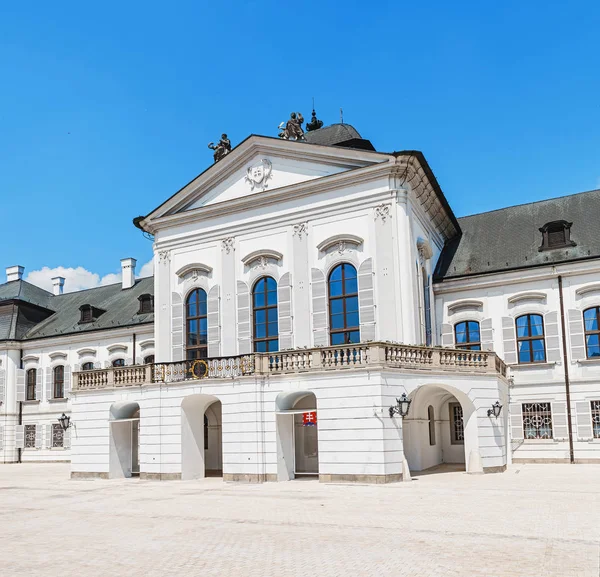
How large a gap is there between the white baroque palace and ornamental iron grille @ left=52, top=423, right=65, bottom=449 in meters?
13.5

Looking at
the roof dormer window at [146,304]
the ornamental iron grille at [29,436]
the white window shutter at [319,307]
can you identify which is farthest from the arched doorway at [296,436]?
the ornamental iron grille at [29,436]

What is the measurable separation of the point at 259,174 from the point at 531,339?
13158mm

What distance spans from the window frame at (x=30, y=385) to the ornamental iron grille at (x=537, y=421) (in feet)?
95.5

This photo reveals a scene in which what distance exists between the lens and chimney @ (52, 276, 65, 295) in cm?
5141

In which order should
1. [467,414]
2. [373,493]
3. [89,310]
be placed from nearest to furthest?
[373,493] → [467,414] → [89,310]

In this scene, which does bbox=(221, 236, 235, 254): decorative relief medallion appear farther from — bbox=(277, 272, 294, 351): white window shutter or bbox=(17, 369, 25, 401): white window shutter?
bbox=(17, 369, 25, 401): white window shutter

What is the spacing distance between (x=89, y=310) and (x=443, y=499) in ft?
101

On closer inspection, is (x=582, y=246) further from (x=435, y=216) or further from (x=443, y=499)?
(x=443, y=499)

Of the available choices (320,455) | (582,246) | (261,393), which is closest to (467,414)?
(320,455)

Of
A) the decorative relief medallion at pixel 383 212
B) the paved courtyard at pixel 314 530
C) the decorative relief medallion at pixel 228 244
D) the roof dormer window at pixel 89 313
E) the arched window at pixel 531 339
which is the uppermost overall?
the decorative relief medallion at pixel 383 212

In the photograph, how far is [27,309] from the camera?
4581cm

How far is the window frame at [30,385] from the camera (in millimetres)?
43219

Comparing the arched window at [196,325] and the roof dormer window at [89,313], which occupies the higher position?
the roof dormer window at [89,313]

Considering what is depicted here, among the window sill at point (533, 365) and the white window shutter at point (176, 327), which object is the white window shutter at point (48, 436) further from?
the window sill at point (533, 365)
